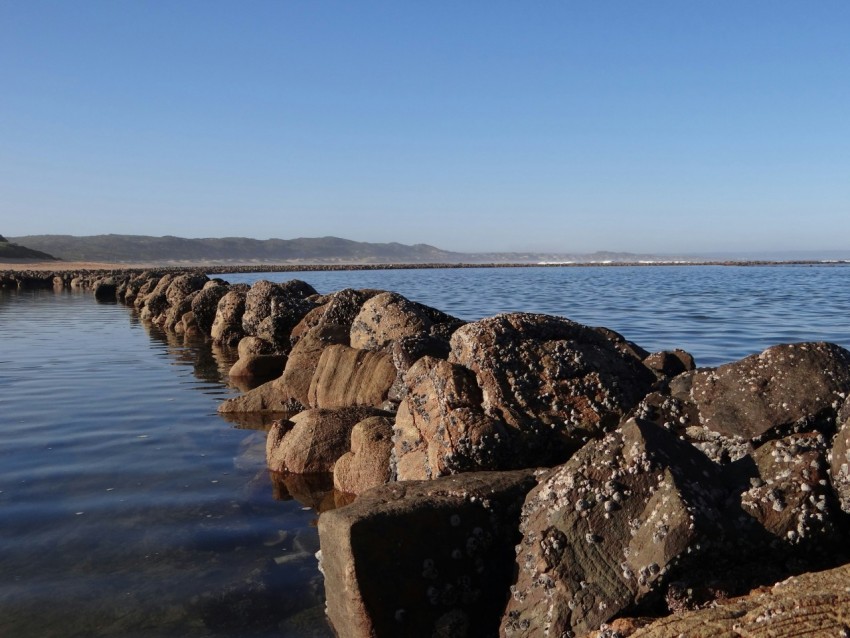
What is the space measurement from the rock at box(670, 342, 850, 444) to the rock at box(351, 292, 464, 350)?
520 cm

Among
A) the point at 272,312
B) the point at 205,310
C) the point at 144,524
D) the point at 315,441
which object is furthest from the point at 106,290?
the point at 144,524

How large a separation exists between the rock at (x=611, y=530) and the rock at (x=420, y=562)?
210 mm

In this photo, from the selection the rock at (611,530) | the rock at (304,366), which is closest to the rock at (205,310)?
the rock at (304,366)

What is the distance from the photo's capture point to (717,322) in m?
20.7

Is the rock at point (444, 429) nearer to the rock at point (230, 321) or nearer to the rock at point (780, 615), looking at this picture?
the rock at point (780, 615)

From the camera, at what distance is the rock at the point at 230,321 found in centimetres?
1816

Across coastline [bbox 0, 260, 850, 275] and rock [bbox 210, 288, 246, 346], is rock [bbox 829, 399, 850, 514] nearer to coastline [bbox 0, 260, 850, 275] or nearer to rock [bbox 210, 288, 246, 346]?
rock [bbox 210, 288, 246, 346]

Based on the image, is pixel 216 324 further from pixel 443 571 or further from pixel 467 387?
pixel 443 571

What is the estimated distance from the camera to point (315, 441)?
295 inches

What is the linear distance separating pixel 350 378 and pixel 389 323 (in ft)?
5.53

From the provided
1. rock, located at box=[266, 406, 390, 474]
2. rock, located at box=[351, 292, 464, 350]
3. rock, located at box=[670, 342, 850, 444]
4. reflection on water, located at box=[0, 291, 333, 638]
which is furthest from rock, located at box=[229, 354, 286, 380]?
rock, located at box=[670, 342, 850, 444]

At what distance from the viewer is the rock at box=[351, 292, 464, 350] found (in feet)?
35.1

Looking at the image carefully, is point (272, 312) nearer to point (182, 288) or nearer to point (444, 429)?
point (182, 288)

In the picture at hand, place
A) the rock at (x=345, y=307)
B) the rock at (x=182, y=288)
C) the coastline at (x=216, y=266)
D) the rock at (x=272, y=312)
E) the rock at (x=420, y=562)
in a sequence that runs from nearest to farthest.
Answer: the rock at (x=420, y=562) < the rock at (x=345, y=307) < the rock at (x=272, y=312) < the rock at (x=182, y=288) < the coastline at (x=216, y=266)
